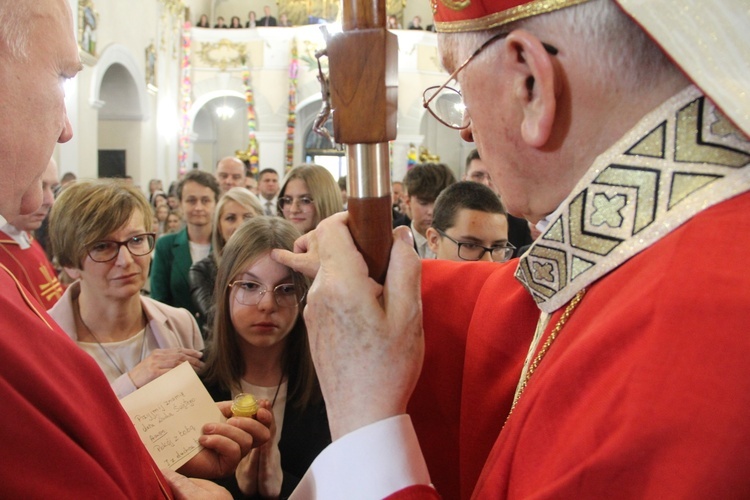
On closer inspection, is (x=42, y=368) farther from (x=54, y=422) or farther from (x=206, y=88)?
(x=206, y=88)

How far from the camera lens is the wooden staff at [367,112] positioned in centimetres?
87

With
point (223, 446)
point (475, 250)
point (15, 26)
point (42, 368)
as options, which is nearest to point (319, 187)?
point (475, 250)

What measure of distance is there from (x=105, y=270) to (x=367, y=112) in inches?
63.1

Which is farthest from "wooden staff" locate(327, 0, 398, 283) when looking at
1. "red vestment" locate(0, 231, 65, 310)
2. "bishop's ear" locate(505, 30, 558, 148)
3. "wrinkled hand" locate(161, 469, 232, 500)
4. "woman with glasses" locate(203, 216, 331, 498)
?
"red vestment" locate(0, 231, 65, 310)

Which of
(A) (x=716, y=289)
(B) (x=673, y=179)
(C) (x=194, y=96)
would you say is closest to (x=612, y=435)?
(A) (x=716, y=289)

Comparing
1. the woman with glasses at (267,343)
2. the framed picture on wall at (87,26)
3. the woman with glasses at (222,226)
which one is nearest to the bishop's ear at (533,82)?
the woman with glasses at (267,343)

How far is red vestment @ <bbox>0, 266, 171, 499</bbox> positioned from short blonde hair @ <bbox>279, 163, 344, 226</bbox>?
248 cm

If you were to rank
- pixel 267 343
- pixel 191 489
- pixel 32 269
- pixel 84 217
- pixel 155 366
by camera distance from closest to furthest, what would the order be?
pixel 191 489 → pixel 155 366 → pixel 267 343 → pixel 84 217 → pixel 32 269

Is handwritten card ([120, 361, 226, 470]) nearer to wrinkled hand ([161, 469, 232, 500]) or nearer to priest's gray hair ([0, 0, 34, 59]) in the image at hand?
wrinkled hand ([161, 469, 232, 500])

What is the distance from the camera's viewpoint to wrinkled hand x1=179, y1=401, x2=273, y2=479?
1385mm

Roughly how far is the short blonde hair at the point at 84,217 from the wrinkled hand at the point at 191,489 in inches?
44.6

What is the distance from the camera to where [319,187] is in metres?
3.48

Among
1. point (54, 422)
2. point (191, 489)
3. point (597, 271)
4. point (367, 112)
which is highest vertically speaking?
point (367, 112)

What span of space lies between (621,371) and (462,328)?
0.61 metres
